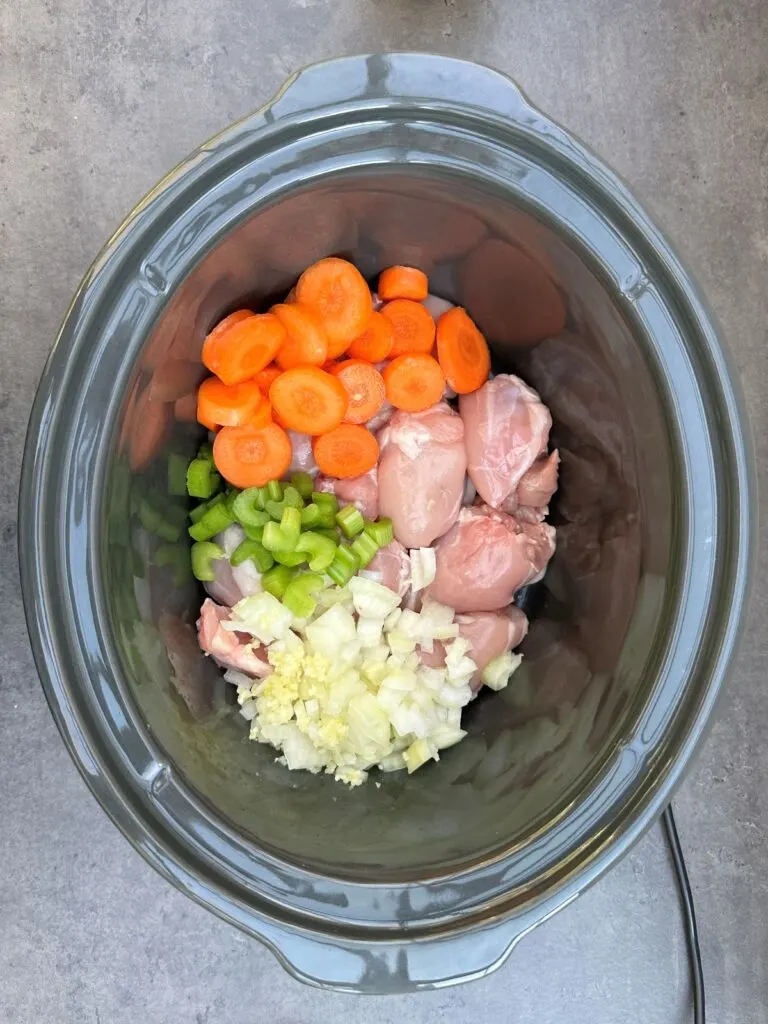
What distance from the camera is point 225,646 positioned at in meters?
1.10

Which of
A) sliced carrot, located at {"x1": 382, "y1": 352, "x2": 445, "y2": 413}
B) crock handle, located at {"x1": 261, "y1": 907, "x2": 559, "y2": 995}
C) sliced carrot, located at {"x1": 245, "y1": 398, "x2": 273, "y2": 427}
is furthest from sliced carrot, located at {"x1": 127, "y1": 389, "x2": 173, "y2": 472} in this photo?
crock handle, located at {"x1": 261, "y1": 907, "x2": 559, "y2": 995}

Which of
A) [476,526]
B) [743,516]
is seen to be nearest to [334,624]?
[476,526]

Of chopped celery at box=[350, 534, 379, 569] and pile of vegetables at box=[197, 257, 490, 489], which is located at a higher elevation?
pile of vegetables at box=[197, 257, 490, 489]

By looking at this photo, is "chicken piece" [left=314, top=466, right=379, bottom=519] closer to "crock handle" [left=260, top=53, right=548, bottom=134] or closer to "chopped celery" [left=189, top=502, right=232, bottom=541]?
"chopped celery" [left=189, top=502, right=232, bottom=541]

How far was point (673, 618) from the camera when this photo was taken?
3.08ft

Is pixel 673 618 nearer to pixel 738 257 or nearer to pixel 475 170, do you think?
pixel 475 170

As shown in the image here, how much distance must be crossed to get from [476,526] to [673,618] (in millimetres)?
319

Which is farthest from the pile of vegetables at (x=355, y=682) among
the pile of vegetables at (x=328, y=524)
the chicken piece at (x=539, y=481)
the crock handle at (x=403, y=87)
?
the crock handle at (x=403, y=87)

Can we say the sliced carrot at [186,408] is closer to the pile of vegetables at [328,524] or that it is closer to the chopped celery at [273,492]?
the pile of vegetables at [328,524]

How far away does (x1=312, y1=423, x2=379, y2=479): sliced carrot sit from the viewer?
3.74 feet

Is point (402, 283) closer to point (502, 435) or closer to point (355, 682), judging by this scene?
point (502, 435)

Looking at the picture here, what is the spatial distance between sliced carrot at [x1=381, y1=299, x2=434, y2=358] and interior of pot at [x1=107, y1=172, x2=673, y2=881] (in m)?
0.06

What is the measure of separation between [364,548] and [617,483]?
0.35 m

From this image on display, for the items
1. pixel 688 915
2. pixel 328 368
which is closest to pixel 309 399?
pixel 328 368
